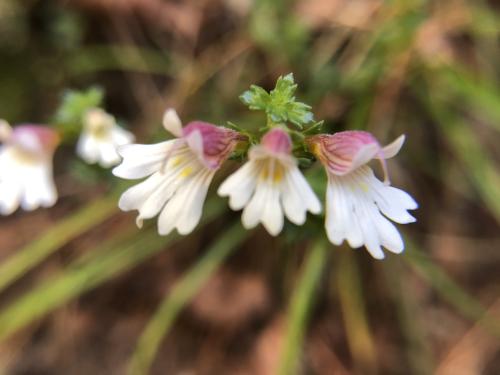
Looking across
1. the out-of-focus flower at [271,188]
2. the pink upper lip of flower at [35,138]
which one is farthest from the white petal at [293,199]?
the pink upper lip of flower at [35,138]

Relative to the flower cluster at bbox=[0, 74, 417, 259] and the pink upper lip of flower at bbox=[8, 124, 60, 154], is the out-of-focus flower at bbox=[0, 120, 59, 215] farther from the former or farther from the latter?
the flower cluster at bbox=[0, 74, 417, 259]

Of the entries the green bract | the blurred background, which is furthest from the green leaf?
the blurred background

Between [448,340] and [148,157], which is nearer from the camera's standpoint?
[148,157]

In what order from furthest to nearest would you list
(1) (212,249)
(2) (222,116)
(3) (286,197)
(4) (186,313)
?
(4) (186,313)
(2) (222,116)
(1) (212,249)
(3) (286,197)

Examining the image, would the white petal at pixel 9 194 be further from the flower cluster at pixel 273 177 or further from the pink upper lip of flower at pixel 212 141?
the pink upper lip of flower at pixel 212 141

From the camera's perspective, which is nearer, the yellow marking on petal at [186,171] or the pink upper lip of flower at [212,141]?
the pink upper lip of flower at [212,141]

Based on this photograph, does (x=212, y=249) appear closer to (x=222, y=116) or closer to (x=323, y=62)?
(x=222, y=116)

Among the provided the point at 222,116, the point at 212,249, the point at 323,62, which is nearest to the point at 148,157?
the point at 212,249
